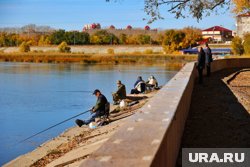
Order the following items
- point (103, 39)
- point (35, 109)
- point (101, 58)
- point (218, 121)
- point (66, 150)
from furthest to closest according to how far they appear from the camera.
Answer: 1. point (103, 39)
2. point (101, 58)
3. point (35, 109)
4. point (66, 150)
5. point (218, 121)

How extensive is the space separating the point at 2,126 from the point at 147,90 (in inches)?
473

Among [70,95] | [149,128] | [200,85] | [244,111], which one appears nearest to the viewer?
[149,128]

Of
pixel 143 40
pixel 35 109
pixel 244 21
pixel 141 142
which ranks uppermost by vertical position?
pixel 244 21

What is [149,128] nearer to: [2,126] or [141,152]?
[141,152]

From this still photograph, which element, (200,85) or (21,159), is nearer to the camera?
(21,159)

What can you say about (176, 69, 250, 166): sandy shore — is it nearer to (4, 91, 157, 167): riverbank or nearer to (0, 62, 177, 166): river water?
(4, 91, 157, 167): riverbank

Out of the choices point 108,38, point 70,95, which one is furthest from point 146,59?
point 70,95

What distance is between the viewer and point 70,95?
4028 centimetres

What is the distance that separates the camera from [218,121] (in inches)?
436

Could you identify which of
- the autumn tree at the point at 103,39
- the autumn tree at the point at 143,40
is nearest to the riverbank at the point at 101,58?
the autumn tree at the point at 103,39

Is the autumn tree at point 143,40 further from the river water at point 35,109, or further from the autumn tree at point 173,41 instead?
the river water at point 35,109

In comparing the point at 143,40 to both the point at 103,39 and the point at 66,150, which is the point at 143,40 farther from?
the point at 66,150

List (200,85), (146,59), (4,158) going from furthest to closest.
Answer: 1. (146,59)
2. (200,85)
3. (4,158)

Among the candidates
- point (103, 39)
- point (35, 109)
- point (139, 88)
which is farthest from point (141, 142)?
point (103, 39)
